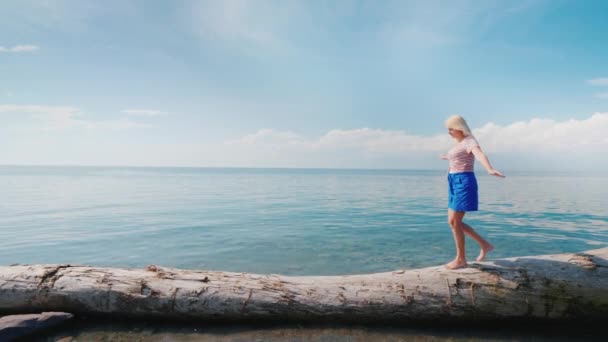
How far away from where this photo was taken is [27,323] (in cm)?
455

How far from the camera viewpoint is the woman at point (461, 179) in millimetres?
5129

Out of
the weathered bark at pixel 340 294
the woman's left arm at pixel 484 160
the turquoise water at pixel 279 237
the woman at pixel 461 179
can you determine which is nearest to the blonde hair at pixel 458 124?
the woman at pixel 461 179

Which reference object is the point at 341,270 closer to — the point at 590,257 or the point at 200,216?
the point at 590,257

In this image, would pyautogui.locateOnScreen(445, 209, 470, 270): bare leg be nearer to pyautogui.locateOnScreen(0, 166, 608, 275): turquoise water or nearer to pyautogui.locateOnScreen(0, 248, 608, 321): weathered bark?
pyautogui.locateOnScreen(0, 248, 608, 321): weathered bark

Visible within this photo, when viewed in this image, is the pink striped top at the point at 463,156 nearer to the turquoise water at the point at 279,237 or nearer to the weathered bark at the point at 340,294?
the weathered bark at the point at 340,294

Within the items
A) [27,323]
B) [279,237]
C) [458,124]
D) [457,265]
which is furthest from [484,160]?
[279,237]

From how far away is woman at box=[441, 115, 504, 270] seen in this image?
5129mm

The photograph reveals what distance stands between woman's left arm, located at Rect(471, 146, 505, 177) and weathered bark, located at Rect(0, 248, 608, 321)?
1569mm

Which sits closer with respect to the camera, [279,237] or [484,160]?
[484,160]

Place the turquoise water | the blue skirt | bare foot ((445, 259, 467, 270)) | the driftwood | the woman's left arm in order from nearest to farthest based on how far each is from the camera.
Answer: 1. the driftwood
2. the woman's left arm
3. the blue skirt
4. bare foot ((445, 259, 467, 270))
5. the turquoise water

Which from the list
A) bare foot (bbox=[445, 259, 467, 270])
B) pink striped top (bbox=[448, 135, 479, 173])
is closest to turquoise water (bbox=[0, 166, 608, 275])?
bare foot (bbox=[445, 259, 467, 270])

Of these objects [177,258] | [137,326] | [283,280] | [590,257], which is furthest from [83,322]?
[590,257]

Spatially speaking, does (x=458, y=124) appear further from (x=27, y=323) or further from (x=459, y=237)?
(x=27, y=323)

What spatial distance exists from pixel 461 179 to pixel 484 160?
21.7 inches
